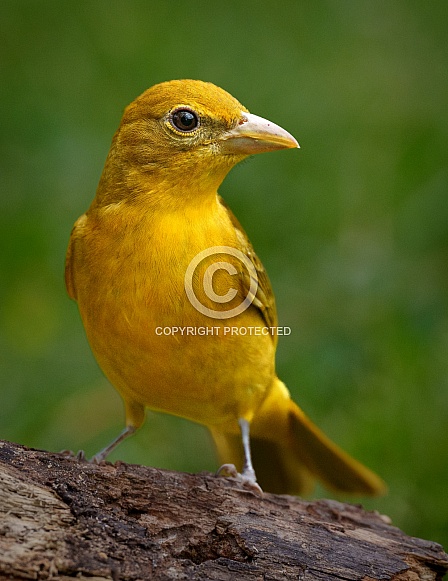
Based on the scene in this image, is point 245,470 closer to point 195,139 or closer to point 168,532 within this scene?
point 168,532

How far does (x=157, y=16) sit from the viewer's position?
713cm

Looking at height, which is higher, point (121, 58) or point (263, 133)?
point (121, 58)

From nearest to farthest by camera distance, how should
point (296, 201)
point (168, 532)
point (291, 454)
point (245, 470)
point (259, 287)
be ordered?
point (168, 532) < point (259, 287) < point (245, 470) < point (291, 454) < point (296, 201)

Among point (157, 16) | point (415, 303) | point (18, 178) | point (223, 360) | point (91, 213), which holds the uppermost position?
point (157, 16)

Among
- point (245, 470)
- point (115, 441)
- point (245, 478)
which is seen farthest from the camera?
point (115, 441)

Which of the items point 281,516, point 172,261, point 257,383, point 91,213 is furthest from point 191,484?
point 91,213

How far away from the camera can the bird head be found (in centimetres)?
427

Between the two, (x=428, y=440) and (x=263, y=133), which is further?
(x=428, y=440)

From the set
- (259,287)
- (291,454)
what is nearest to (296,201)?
(259,287)

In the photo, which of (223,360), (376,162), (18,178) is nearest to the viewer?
(223,360)

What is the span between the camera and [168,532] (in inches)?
143

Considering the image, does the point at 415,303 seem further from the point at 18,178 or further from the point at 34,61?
the point at 34,61

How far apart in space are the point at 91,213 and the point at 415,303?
7.38 ft

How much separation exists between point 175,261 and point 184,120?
701 millimetres
